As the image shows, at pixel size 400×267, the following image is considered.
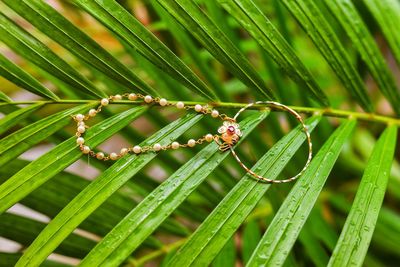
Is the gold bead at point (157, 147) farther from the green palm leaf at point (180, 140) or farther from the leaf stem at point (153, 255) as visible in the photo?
the leaf stem at point (153, 255)

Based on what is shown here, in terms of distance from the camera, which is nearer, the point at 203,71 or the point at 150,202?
the point at 150,202

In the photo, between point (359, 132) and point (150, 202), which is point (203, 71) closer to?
point (150, 202)

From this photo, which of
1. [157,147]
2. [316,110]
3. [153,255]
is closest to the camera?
[157,147]

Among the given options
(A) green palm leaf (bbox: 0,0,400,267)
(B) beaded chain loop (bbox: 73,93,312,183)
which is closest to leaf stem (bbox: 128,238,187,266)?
(A) green palm leaf (bbox: 0,0,400,267)

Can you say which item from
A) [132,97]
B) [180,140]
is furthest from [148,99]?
[180,140]

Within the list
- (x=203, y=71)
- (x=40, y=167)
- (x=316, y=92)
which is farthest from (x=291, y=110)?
(x=40, y=167)

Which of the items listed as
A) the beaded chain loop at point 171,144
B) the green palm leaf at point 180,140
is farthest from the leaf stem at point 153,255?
the beaded chain loop at point 171,144

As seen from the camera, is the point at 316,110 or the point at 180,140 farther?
the point at 180,140

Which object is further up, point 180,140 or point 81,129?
point 180,140

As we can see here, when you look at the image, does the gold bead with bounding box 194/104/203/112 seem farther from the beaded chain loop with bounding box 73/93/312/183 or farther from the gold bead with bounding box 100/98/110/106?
the gold bead with bounding box 100/98/110/106

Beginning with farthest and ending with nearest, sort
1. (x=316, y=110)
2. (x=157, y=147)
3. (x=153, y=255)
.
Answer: (x=153, y=255)
(x=316, y=110)
(x=157, y=147)

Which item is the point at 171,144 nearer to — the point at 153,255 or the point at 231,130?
the point at 231,130
